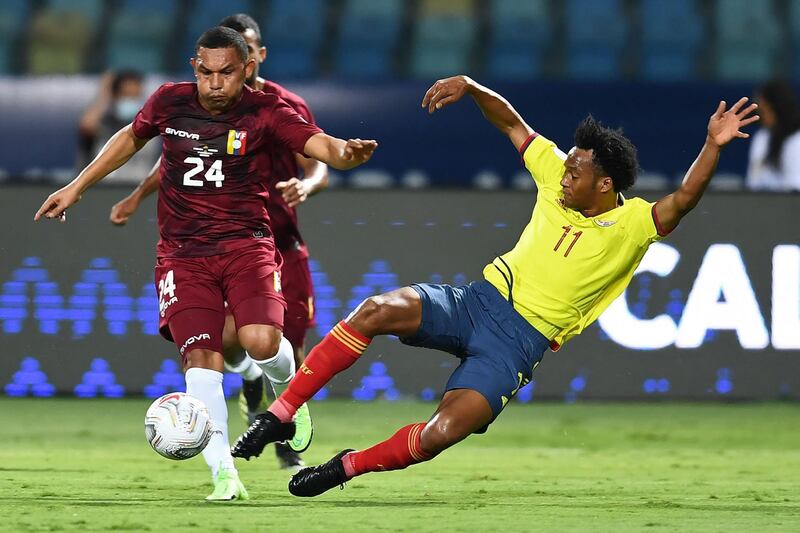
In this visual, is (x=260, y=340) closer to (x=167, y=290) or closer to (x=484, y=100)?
(x=167, y=290)

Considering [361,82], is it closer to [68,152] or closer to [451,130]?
[451,130]

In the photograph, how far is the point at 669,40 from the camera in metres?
15.0

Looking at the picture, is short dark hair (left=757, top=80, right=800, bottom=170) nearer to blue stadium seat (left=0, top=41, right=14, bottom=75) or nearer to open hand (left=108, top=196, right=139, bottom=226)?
open hand (left=108, top=196, right=139, bottom=226)

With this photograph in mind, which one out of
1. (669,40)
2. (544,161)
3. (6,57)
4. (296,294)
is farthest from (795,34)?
(544,161)

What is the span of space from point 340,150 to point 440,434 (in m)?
1.21

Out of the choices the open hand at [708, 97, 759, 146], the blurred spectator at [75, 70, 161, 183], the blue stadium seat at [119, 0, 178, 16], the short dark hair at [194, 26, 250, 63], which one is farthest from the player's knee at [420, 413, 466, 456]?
the blue stadium seat at [119, 0, 178, 16]

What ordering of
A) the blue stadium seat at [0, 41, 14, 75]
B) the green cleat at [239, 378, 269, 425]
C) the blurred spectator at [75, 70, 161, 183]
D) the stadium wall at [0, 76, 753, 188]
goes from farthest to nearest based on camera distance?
the blue stadium seat at [0, 41, 14, 75] < the stadium wall at [0, 76, 753, 188] < the blurred spectator at [75, 70, 161, 183] < the green cleat at [239, 378, 269, 425]

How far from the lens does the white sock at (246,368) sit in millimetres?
7387

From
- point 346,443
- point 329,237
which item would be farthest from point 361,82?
point 346,443

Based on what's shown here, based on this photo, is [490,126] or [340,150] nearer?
[340,150]

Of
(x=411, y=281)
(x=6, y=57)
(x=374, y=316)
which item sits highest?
(x=374, y=316)

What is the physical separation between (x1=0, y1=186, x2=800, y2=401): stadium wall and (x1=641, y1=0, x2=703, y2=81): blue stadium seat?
16.9 ft

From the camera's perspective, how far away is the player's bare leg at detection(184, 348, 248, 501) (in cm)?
616

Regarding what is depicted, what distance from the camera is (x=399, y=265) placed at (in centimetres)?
997
